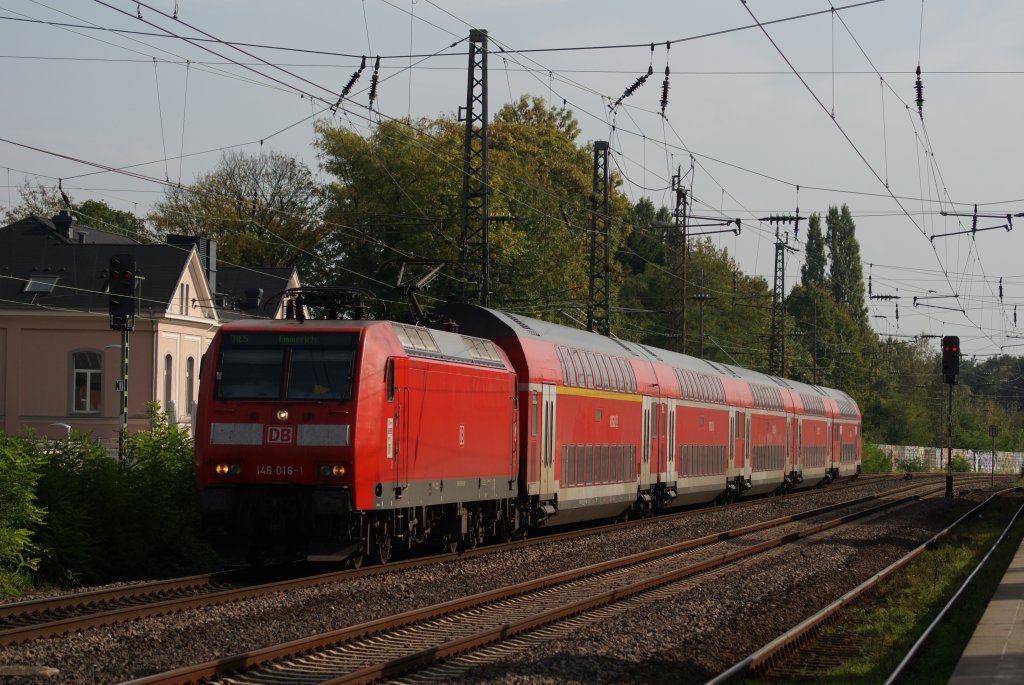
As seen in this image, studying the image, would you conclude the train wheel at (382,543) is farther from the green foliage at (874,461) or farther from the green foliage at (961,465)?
the green foliage at (961,465)

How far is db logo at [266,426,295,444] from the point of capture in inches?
677

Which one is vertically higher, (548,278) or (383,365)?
(548,278)

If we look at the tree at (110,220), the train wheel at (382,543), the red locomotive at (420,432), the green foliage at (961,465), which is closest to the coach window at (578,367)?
the red locomotive at (420,432)

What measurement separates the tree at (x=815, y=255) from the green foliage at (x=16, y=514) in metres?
134

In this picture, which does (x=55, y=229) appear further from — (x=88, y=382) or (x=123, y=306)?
(x=123, y=306)

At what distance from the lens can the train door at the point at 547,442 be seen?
80.1ft

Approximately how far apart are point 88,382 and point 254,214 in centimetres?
2527

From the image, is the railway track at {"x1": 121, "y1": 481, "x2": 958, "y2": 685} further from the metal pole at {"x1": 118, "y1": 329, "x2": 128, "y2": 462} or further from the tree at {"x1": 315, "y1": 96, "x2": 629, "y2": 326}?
the tree at {"x1": 315, "y1": 96, "x2": 629, "y2": 326}

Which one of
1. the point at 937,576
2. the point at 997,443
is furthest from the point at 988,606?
the point at 997,443

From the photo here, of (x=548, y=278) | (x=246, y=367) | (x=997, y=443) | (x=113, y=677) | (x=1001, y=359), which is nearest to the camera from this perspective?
(x=113, y=677)

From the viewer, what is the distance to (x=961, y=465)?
3748 inches

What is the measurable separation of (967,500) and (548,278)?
72.8 ft

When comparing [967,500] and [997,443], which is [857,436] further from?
[997,443]

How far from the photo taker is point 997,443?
109938 mm
